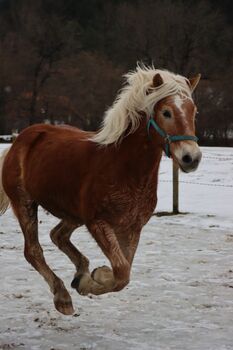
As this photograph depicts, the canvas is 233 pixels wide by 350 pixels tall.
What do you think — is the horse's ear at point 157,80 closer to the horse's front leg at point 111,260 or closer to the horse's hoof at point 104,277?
the horse's front leg at point 111,260

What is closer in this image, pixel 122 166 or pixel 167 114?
pixel 167 114

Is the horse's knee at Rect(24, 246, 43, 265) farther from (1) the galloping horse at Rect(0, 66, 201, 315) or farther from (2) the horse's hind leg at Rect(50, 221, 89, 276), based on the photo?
(1) the galloping horse at Rect(0, 66, 201, 315)

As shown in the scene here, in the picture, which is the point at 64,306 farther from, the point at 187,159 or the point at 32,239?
the point at 187,159

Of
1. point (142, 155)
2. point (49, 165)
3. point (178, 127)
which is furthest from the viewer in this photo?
point (49, 165)

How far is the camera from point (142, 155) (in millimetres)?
4004

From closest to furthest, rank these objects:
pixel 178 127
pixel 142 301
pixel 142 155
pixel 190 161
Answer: pixel 190 161
pixel 178 127
pixel 142 155
pixel 142 301

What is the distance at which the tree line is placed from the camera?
128ft

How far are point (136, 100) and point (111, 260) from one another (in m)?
1.06

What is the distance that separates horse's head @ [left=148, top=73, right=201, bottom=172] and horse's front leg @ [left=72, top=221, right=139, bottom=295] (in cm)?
67

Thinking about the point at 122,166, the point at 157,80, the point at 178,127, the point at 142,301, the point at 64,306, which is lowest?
the point at 142,301

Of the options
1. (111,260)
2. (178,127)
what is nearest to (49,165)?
(111,260)

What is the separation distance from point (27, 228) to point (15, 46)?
146 ft

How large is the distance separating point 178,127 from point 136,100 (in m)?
0.45

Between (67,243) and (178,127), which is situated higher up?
(178,127)
